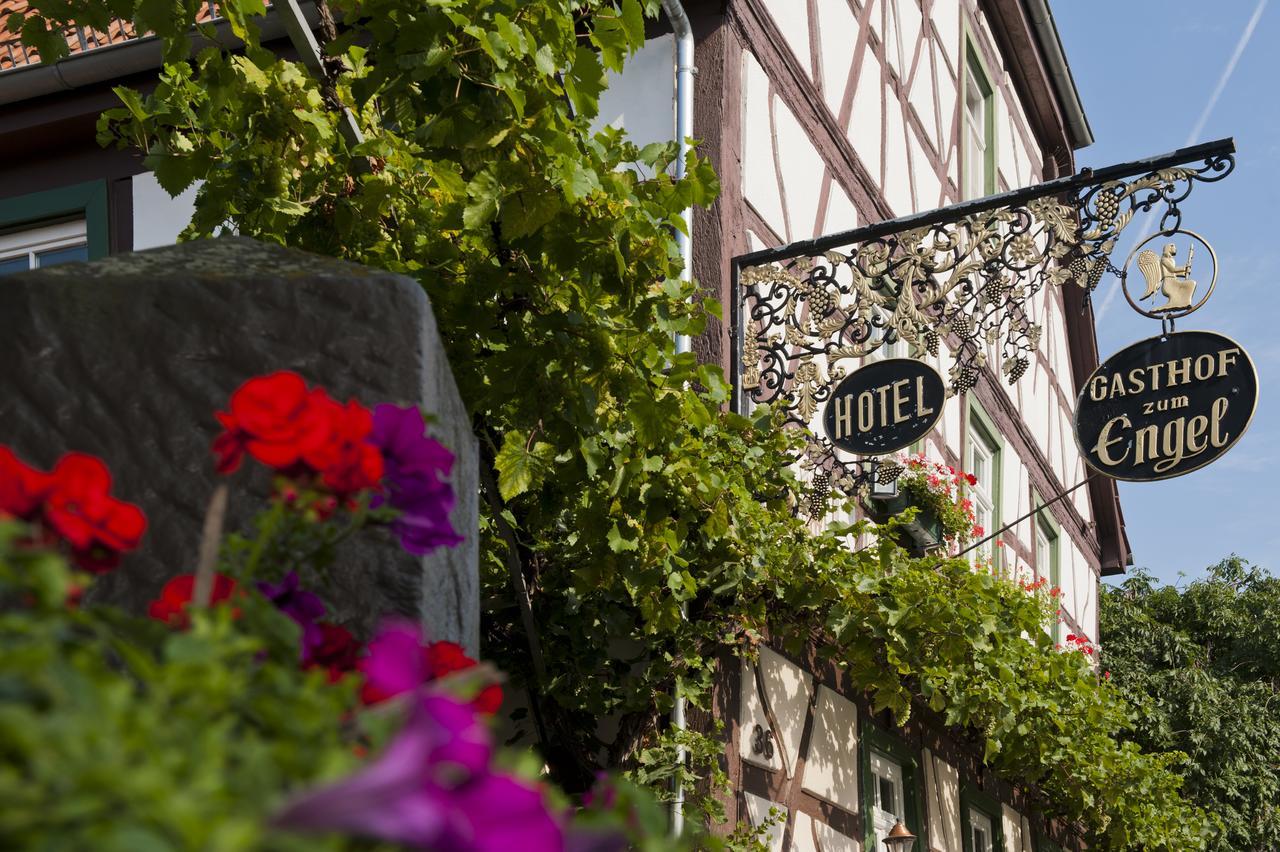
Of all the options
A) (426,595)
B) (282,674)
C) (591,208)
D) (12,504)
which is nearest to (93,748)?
(282,674)

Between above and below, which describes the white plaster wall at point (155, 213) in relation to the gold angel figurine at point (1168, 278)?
above

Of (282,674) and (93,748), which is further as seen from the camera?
(282,674)

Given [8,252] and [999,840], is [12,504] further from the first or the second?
[999,840]

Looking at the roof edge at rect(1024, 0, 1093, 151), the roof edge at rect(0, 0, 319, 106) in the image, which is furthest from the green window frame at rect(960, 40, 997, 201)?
the roof edge at rect(0, 0, 319, 106)

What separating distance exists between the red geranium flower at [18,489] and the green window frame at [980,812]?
27.6ft

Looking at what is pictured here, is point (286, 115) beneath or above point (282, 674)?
above

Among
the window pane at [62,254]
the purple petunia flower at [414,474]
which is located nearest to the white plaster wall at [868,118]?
the window pane at [62,254]

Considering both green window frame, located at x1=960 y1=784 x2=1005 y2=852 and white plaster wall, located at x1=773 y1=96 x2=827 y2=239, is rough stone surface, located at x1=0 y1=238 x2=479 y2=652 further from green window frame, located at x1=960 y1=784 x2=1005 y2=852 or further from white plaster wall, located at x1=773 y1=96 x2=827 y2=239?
green window frame, located at x1=960 y1=784 x2=1005 y2=852

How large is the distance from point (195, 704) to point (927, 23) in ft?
32.3

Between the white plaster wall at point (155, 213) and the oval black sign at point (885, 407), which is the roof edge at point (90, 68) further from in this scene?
the oval black sign at point (885, 407)

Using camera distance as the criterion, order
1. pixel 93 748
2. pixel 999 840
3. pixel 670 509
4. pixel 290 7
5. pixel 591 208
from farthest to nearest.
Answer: pixel 999 840 < pixel 670 509 < pixel 290 7 < pixel 591 208 < pixel 93 748

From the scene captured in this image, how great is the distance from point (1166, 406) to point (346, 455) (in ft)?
17.2

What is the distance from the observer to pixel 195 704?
85cm

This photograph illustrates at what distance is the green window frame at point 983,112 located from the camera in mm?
10945
